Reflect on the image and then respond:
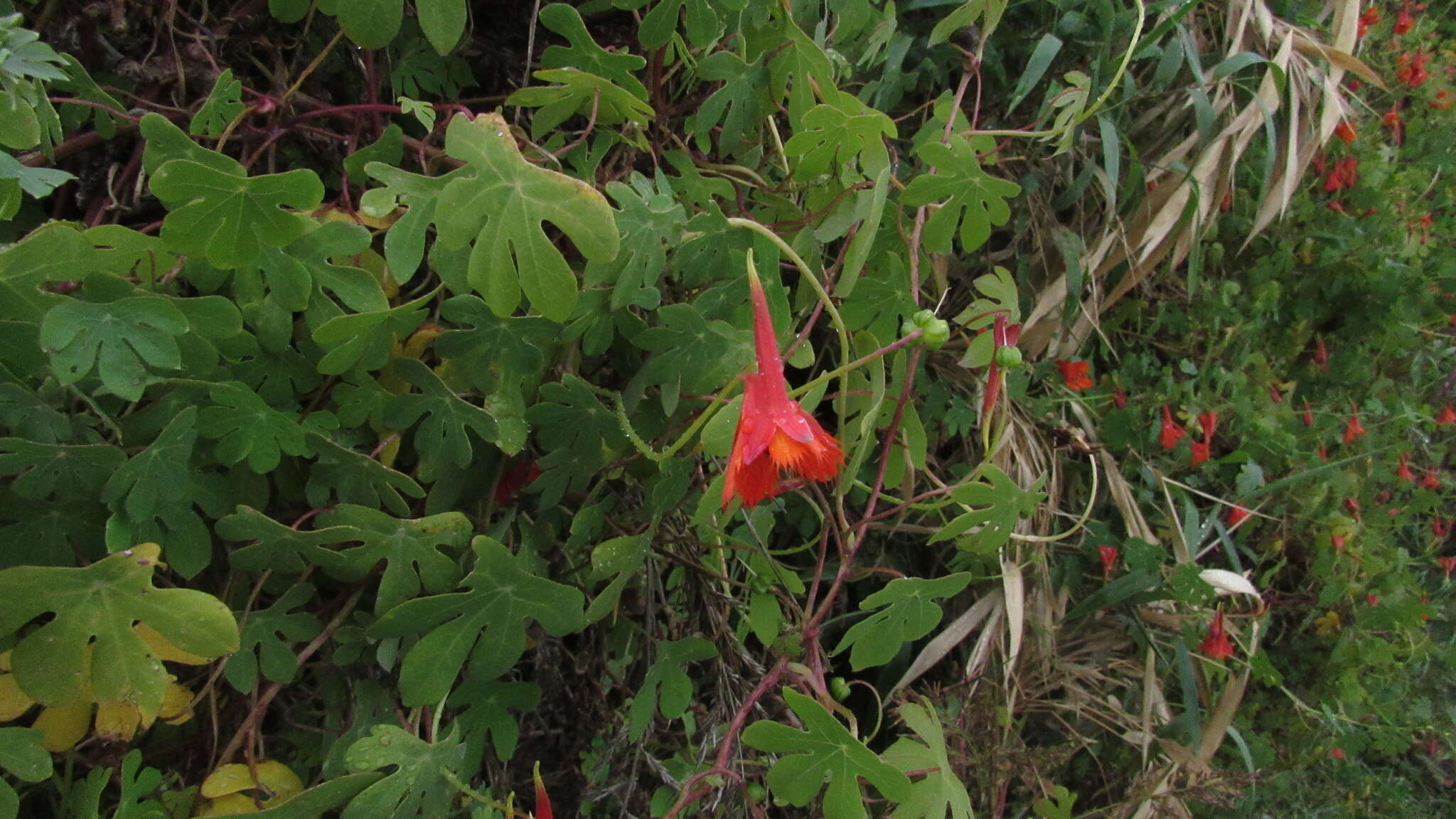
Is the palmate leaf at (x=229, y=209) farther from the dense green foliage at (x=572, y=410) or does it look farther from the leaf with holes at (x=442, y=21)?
the leaf with holes at (x=442, y=21)

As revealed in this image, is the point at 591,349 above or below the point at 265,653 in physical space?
above

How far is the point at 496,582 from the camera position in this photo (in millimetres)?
733

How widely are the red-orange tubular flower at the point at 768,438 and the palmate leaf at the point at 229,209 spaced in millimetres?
340

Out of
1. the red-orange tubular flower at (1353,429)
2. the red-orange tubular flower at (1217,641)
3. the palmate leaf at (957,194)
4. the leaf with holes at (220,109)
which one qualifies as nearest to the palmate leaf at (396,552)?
the leaf with holes at (220,109)

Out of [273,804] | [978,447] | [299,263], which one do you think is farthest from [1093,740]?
[299,263]

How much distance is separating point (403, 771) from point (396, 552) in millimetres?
176

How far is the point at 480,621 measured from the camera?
741 mm

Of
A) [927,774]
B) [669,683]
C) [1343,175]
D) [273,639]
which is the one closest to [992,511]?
[927,774]

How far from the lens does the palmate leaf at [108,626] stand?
22.8 inches

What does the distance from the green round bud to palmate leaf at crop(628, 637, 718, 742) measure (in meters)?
0.42

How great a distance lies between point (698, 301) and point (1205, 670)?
1332mm

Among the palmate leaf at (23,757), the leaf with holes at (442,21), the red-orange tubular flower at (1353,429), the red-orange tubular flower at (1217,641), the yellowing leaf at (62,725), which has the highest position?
the leaf with holes at (442,21)

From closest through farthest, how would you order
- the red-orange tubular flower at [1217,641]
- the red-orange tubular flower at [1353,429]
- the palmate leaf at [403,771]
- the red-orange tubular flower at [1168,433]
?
the palmate leaf at [403,771] < the red-orange tubular flower at [1217,641] < the red-orange tubular flower at [1168,433] < the red-orange tubular flower at [1353,429]

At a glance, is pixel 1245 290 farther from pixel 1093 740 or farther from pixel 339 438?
pixel 339 438
